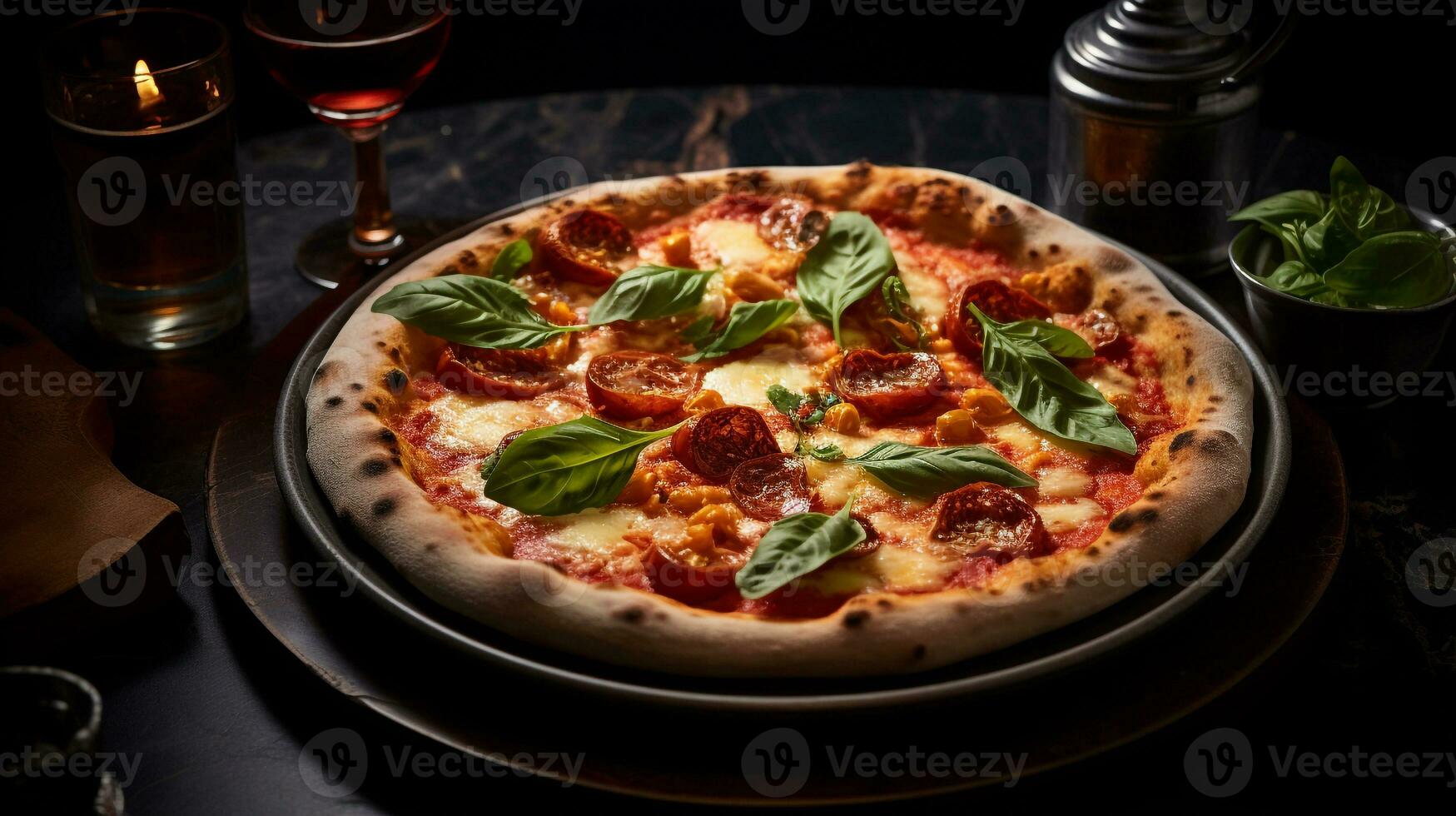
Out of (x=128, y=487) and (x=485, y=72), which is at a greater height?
(x=128, y=487)

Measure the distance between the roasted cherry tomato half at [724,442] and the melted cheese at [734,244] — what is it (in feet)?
2.70

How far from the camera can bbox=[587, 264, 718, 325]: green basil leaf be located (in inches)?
131

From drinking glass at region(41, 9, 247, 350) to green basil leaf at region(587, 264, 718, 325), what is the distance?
3.52ft

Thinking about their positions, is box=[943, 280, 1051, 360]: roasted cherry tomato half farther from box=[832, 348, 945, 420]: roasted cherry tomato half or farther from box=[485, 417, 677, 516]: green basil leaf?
box=[485, 417, 677, 516]: green basil leaf

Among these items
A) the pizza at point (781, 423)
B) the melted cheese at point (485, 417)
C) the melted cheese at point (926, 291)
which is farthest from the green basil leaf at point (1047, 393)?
the melted cheese at point (485, 417)

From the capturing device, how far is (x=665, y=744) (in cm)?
231

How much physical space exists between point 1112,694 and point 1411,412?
1.50 metres

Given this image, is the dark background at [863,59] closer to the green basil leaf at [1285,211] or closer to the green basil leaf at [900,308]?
the green basil leaf at [1285,211]

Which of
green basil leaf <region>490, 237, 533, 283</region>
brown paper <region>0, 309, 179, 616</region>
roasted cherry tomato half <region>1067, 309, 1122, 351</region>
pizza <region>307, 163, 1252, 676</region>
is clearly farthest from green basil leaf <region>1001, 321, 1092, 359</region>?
brown paper <region>0, 309, 179, 616</region>

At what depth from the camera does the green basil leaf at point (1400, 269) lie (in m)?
3.14

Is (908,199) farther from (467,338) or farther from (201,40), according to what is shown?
(201,40)

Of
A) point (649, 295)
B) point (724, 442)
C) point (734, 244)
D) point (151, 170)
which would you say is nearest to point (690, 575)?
point (724, 442)

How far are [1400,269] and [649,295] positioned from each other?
173 centimetres

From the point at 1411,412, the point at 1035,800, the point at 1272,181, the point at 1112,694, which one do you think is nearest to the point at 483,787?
the point at 1035,800
